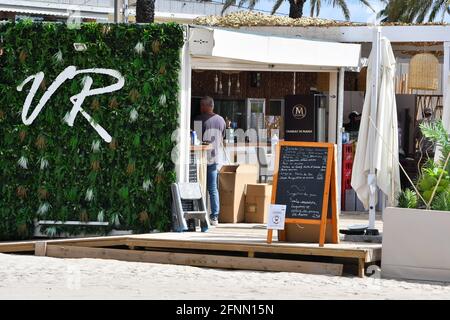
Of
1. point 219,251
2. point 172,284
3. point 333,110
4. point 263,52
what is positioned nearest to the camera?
point 172,284

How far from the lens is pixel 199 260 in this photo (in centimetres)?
1227

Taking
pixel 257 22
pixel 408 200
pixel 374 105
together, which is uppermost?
pixel 257 22

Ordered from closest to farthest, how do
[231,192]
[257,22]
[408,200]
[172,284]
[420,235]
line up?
[172,284]
[420,235]
[408,200]
[231,192]
[257,22]

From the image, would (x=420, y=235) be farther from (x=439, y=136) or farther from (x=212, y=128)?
(x=212, y=128)

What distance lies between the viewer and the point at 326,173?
11.9m

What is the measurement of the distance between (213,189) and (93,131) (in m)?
1.83

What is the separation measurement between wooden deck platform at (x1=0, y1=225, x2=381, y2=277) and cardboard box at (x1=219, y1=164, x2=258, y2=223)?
183 centimetres

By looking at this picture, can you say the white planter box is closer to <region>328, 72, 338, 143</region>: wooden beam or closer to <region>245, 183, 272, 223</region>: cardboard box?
<region>245, 183, 272, 223</region>: cardboard box

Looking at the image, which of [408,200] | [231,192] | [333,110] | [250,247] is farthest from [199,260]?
[333,110]

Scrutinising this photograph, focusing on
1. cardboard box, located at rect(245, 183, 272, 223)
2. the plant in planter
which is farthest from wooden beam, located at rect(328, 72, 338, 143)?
the plant in planter

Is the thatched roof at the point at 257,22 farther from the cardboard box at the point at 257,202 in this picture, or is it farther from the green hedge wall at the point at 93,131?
the green hedge wall at the point at 93,131
